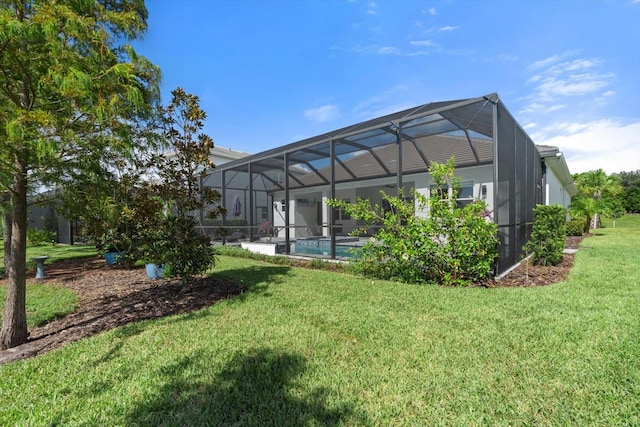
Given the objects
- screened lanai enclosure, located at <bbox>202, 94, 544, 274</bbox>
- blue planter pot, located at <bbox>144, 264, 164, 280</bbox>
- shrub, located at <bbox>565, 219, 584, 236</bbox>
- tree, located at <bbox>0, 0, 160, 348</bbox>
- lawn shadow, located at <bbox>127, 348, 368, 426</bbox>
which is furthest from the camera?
shrub, located at <bbox>565, 219, 584, 236</bbox>

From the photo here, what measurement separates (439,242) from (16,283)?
6239 millimetres

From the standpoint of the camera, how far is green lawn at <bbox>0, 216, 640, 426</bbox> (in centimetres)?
200

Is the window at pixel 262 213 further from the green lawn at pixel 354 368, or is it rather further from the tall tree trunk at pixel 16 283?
the tall tree trunk at pixel 16 283

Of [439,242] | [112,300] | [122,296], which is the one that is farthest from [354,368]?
[122,296]

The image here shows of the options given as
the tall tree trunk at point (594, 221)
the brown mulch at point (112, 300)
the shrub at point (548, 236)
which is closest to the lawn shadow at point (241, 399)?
the brown mulch at point (112, 300)

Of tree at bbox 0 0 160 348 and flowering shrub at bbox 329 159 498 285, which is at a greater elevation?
tree at bbox 0 0 160 348

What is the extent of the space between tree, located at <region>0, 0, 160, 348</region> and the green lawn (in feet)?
5.84

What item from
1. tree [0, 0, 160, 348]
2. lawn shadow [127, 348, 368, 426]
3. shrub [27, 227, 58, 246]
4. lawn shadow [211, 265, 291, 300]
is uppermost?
tree [0, 0, 160, 348]

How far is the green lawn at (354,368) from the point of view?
6.55ft

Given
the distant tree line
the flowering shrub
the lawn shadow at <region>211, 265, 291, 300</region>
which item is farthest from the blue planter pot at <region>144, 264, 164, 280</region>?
the distant tree line

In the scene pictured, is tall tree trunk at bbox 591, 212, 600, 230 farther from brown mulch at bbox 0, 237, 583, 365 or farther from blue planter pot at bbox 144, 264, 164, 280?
blue planter pot at bbox 144, 264, 164, 280

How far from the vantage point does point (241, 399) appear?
2172mm

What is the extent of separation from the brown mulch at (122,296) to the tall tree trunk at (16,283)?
0.53ft

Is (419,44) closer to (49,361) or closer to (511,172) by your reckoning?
(511,172)
